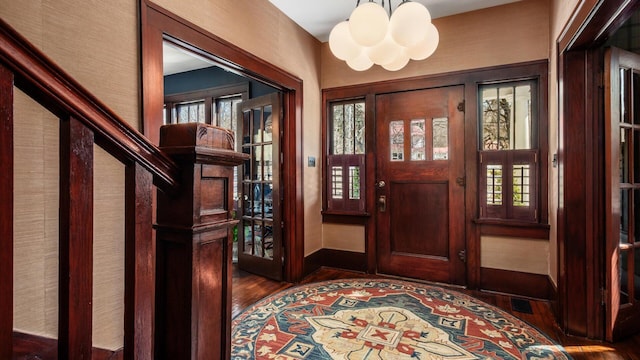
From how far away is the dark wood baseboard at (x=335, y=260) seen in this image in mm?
3629

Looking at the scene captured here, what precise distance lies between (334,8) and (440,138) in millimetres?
1668

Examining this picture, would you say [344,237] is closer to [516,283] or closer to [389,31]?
[516,283]

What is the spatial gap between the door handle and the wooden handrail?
3.00 metres

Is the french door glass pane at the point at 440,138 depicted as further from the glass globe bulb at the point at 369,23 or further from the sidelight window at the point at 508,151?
the glass globe bulb at the point at 369,23

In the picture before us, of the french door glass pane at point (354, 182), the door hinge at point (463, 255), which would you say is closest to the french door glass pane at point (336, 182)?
the french door glass pane at point (354, 182)

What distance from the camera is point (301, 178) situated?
3.42 metres

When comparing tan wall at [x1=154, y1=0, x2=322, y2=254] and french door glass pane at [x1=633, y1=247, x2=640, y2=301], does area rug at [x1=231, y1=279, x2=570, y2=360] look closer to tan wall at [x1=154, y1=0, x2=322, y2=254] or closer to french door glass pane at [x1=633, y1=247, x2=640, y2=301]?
french door glass pane at [x1=633, y1=247, x2=640, y2=301]


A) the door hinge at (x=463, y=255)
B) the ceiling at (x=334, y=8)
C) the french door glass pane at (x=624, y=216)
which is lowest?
the door hinge at (x=463, y=255)

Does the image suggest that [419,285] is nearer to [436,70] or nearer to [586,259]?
[586,259]

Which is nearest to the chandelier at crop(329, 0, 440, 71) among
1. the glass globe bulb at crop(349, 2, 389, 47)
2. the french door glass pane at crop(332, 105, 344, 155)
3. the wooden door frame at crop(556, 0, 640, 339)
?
the glass globe bulb at crop(349, 2, 389, 47)

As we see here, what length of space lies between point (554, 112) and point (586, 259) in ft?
3.86

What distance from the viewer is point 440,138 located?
3.30 m

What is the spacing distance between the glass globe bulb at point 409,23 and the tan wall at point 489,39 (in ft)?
4.46

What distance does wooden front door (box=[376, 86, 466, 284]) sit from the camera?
3236 mm
